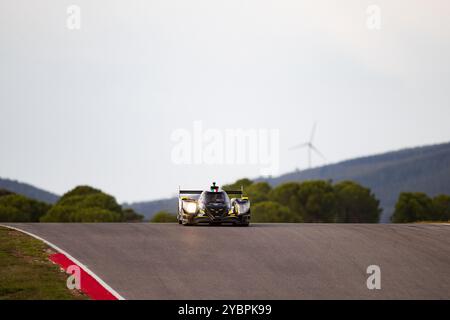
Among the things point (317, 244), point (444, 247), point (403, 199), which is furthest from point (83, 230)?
point (403, 199)

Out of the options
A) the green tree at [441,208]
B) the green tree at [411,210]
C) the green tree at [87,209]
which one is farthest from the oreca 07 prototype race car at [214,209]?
the green tree at [441,208]

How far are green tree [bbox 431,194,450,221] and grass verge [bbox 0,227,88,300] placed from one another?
16436cm

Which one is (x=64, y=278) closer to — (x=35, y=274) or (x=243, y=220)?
(x=35, y=274)

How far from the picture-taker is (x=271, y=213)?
173875 mm

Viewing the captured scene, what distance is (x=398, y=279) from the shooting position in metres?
21.8

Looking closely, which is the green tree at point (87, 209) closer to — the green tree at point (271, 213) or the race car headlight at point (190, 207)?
the green tree at point (271, 213)

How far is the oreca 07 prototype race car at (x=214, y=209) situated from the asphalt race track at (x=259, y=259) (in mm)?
854

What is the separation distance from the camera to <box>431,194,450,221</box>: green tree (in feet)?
603

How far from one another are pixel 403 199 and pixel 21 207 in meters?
87.7

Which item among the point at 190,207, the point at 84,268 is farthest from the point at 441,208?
the point at 84,268

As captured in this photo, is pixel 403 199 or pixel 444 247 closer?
pixel 444 247

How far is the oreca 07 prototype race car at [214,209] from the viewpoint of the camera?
33.1 m

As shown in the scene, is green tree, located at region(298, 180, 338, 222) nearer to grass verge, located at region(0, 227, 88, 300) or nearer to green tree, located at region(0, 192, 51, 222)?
green tree, located at region(0, 192, 51, 222)
